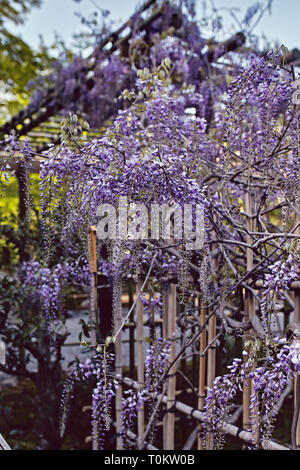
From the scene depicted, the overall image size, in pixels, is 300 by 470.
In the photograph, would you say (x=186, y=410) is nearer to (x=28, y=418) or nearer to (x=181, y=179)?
(x=181, y=179)

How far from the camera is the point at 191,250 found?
4.64 feet

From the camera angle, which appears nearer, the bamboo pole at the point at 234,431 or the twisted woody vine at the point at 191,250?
the twisted woody vine at the point at 191,250

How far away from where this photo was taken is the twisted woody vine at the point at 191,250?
51.9 inches

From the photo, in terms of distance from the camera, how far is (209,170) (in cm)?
201

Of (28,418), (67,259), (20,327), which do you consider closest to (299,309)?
(67,259)

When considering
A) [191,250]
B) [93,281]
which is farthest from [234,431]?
[93,281]

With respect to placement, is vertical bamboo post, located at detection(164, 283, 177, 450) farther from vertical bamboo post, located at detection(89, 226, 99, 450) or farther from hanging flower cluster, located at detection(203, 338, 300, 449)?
hanging flower cluster, located at detection(203, 338, 300, 449)

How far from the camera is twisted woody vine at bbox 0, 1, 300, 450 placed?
132cm

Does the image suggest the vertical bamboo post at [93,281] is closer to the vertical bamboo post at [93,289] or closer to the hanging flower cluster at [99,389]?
the vertical bamboo post at [93,289]

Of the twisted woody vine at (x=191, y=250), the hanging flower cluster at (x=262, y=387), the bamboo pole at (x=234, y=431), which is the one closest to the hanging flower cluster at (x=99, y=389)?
the twisted woody vine at (x=191, y=250)

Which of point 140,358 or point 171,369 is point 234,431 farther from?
point 140,358

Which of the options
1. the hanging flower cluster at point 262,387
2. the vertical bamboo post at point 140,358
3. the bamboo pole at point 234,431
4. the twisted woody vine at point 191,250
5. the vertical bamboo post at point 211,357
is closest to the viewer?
the hanging flower cluster at point 262,387

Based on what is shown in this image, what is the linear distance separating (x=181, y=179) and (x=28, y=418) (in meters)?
2.26

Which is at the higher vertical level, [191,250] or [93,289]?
[191,250]
